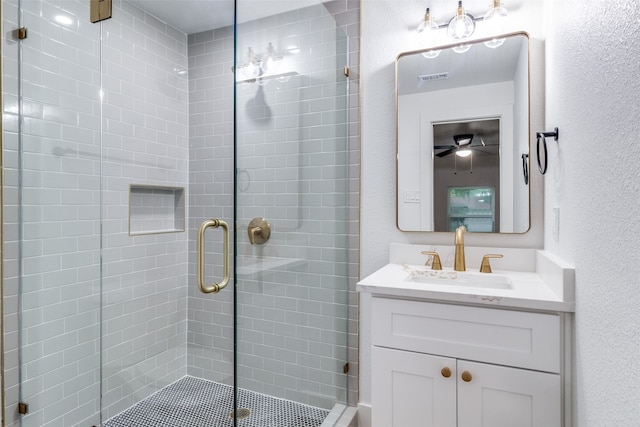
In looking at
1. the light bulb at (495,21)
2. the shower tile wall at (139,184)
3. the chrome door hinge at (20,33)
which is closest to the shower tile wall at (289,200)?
the shower tile wall at (139,184)

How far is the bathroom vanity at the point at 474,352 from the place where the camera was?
1.19 meters

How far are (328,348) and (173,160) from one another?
1.34 metres

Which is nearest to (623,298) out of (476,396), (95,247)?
(476,396)

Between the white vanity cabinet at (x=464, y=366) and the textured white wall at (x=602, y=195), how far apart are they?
0.33 ft

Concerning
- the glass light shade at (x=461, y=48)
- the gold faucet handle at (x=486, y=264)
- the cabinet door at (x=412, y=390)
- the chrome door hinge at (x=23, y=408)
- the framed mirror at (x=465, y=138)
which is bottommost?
the chrome door hinge at (x=23, y=408)

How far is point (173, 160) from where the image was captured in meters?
2.11

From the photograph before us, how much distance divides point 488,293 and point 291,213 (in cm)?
80

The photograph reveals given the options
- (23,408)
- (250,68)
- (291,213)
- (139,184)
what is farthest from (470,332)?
(23,408)

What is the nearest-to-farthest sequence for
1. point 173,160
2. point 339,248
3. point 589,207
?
1. point 589,207
2. point 339,248
3. point 173,160

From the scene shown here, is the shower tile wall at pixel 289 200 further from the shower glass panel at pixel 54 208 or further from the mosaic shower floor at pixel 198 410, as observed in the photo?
the shower glass panel at pixel 54 208

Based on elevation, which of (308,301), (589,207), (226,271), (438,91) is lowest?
(308,301)

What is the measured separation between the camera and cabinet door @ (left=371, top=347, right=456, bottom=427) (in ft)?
4.30

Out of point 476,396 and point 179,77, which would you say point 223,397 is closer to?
point 476,396

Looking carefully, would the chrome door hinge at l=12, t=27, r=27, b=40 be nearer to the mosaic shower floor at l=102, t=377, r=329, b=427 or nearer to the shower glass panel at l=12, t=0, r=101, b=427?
the shower glass panel at l=12, t=0, r=101, b=427
